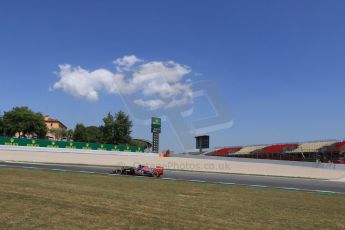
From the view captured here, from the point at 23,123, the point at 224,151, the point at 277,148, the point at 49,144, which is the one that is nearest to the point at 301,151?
the point at 277,148

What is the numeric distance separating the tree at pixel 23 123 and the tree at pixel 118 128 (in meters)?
20.6

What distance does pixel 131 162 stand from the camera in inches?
2291

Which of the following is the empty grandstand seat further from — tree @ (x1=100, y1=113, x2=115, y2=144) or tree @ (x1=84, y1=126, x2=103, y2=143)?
tree @ (x1=84, y1=126, x2=103, y2=143)

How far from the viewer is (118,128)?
114 m

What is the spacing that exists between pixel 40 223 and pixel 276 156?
3883 inches

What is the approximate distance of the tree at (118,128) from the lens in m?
114

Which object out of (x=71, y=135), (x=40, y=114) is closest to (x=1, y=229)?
(x=40, y=114)

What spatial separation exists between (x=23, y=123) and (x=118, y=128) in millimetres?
28742

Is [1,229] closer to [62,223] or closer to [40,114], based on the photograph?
[62,223]

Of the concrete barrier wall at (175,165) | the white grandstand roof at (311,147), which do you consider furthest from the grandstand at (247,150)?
the concrete barrier wall at (175,165)

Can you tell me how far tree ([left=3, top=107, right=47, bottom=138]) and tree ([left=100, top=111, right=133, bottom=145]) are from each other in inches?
812

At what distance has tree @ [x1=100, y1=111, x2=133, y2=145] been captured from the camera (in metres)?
114

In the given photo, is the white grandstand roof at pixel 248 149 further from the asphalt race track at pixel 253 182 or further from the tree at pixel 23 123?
the asphalt race track at pixel 253 182

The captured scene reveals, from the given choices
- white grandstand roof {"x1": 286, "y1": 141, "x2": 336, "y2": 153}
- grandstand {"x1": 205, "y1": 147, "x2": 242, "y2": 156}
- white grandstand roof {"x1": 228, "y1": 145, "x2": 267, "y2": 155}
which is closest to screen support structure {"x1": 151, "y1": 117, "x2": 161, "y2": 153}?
white grandstand roof {"x1": 286, "y1": 141, "x2": 336, "y2": 153}
